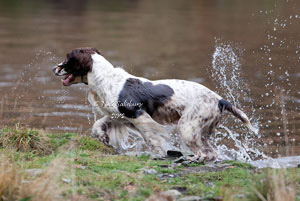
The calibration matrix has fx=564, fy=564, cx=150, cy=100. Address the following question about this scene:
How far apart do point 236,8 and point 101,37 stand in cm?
1593

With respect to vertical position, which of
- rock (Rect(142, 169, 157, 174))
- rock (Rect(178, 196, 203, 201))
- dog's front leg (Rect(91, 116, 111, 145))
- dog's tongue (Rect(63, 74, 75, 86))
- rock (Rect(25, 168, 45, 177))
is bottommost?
rock (Rect(178, 196, 203, 201))

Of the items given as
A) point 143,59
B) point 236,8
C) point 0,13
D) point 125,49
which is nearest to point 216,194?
point 143,59

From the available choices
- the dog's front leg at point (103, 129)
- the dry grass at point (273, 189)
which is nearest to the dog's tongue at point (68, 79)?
the dog's front leg at point (103, 129)

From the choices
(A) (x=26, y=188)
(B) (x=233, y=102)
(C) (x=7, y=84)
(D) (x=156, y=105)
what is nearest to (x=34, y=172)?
(A) (x=26, y=188)

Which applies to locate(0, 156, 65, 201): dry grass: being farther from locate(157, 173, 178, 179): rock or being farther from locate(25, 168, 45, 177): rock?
locate(157, 173, 178, 179): rock

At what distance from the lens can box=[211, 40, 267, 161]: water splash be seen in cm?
867

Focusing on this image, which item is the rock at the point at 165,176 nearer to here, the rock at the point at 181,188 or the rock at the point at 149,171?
the rock at the point at 149,171

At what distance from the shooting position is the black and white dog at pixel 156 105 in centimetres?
731

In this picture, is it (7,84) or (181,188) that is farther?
(7,84)

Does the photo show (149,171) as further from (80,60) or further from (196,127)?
(80,60)

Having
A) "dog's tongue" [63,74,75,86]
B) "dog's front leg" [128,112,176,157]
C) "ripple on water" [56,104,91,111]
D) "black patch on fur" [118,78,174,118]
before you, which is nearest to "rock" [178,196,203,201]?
"dog's front leg" [128,112,176,157]

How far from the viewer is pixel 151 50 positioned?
1933cm

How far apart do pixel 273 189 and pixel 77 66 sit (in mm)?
3934

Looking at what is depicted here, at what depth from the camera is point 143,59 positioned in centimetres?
1730
